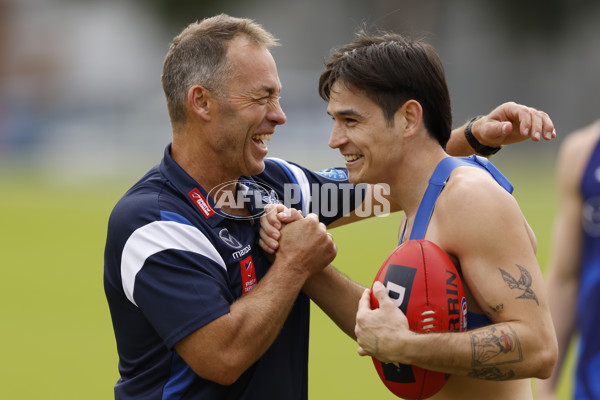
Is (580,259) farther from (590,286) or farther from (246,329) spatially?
(246,329)

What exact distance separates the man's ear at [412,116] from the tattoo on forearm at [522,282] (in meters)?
0.97

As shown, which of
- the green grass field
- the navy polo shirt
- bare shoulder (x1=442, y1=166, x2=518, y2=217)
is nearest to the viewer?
bare shoulder (x1=442, y1=166, x2=518, y2=217)

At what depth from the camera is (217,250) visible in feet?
12.7

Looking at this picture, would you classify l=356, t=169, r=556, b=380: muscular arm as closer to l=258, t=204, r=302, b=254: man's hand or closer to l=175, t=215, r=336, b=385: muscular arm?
l=175, t=215, r=336, b=385: muscular arm

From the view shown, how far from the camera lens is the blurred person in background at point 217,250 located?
11.8 ft

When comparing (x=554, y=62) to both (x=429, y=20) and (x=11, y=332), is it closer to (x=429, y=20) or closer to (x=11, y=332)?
(x=429, y=20)

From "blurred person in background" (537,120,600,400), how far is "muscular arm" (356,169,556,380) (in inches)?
13.8

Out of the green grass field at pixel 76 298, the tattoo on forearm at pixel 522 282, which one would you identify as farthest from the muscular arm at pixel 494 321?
the green grass field at pixel 76 298

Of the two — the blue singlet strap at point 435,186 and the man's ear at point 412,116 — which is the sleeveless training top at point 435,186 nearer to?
the blue singlet strap at point 435,186

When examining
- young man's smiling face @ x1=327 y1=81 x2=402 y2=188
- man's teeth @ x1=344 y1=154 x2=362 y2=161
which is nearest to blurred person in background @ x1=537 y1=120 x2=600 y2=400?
young man's smiling face @ x1=327 y1=81 x2=402 y2=188

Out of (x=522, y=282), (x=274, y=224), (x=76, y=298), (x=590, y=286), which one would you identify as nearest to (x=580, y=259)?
(x=590, y=286)

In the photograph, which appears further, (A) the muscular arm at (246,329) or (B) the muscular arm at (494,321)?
(A) the muscular arm at (246,329)

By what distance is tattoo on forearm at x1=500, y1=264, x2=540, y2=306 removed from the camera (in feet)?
10.7

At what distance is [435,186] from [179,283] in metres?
1.31
